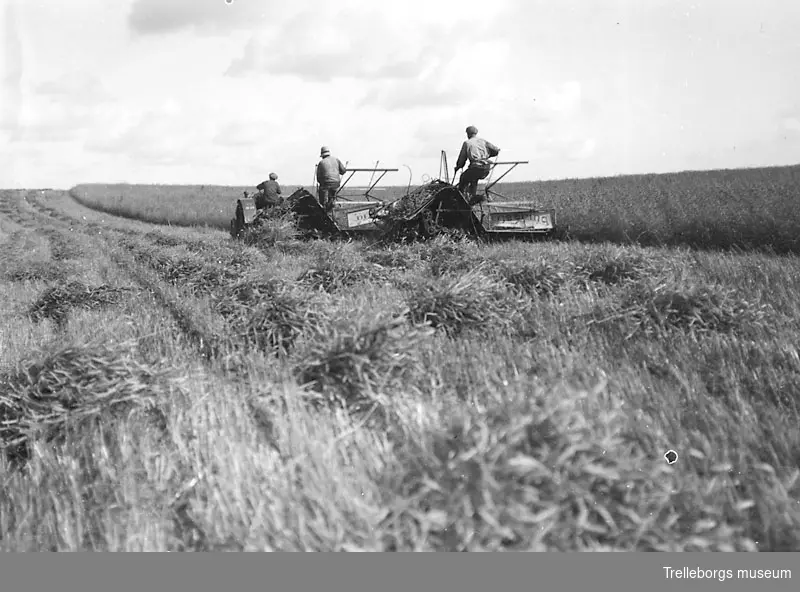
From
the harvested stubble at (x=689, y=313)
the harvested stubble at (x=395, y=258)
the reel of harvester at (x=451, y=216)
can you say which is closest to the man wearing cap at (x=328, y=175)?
the reel of harvester at (x=451, y=216)

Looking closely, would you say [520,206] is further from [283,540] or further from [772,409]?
[283,540]

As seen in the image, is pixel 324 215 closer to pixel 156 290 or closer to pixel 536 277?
pixel 156 290

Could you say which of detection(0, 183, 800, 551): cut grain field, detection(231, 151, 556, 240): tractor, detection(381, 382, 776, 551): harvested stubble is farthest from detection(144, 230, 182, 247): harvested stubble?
detection(381, 382, 776, 551): harvested stubble

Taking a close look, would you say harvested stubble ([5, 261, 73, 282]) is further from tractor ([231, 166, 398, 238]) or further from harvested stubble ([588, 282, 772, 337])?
harvested stubble ([588, 282, 772, 337])

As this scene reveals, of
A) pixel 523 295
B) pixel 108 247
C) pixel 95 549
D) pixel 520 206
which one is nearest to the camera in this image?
pixel 95 549

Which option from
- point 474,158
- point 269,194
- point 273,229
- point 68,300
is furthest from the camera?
point 269,194

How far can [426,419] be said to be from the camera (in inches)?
134

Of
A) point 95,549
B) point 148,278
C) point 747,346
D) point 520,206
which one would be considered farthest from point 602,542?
point 520,206

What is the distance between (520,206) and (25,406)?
10.1m

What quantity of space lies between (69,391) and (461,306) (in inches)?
118

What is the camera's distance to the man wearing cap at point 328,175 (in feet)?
45.0

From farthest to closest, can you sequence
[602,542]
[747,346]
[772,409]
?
[747,346] → [772,409] → [602,542]

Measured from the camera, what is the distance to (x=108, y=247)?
16.0 meters

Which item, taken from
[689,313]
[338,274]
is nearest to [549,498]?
[689,313]
